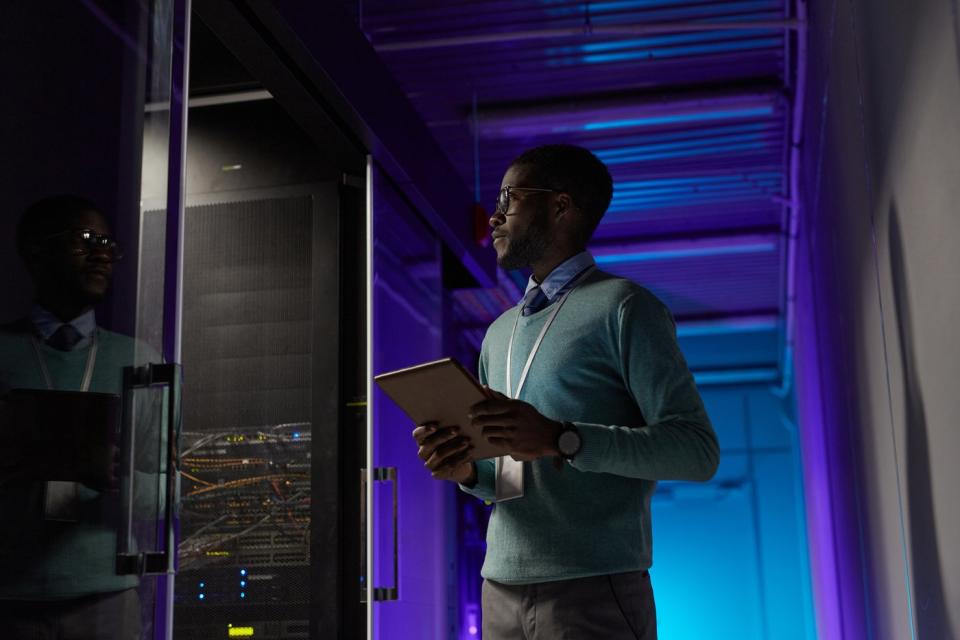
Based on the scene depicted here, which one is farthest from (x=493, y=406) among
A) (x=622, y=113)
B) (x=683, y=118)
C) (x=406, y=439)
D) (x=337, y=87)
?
(x=683, y=118)

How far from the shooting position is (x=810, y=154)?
15.5ft

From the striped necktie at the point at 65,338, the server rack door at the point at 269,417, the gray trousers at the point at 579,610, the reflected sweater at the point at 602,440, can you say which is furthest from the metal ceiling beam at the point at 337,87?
→ the gray trousers at the point at 579,610

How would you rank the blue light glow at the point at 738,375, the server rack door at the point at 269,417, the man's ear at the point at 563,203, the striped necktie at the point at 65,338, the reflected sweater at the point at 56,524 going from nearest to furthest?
the reflected sweater at the point at 56,524, the striped necktie at the point at 65,338, the man's ear at the point at 563,203, the server rack door at the point at 269,417, the blue light glow at the point at 738,375

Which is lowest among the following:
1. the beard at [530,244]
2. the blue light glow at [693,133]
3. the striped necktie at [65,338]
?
the striped necktie at [65,338]

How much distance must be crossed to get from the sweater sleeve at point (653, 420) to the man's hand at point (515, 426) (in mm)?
51

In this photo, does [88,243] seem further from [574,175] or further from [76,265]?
[574,175]

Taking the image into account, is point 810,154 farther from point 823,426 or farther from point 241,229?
point 241,229

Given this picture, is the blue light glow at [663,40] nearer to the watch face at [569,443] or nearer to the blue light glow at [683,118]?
the blue light glow at [683,118]

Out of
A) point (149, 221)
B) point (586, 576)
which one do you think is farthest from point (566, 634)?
point (149, 221)

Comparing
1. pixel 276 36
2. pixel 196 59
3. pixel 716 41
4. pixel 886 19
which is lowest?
pixel 886 19

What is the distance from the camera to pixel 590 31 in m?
4.71

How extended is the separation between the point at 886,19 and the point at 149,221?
135 cm

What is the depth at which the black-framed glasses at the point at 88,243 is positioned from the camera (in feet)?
5.72

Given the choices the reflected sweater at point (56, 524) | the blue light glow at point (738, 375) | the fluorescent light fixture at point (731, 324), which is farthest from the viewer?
the blue light glow at point (738, 375)
